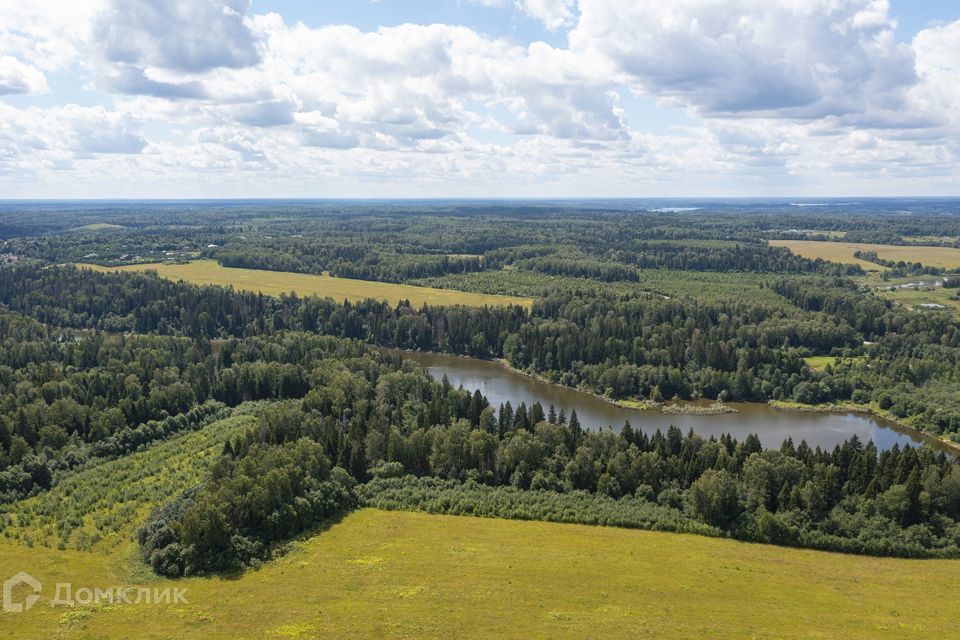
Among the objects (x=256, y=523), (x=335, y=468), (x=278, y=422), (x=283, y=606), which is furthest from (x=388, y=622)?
(x=278, y=422)

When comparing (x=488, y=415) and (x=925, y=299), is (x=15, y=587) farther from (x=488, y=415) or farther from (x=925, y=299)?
(x=925, y=299)

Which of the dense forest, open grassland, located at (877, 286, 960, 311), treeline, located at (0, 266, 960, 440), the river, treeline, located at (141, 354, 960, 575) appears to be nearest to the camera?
treeline, located at (141, 354, 960, 575)

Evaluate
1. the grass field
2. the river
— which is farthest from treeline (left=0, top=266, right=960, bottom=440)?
the river

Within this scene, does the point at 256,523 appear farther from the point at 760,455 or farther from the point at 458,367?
the point at 458,367

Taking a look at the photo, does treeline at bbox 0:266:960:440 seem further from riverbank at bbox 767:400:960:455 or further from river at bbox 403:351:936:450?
river at bbox 403:351:936:450

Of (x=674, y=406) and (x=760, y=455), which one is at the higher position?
(x=760, y=455)

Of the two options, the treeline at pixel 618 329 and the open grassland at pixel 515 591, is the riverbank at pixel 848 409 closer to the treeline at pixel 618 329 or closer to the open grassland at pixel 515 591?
A: the treeline at pixel 618 329
